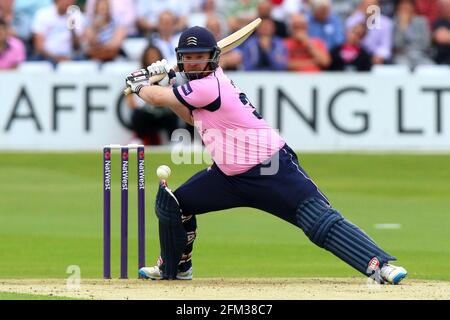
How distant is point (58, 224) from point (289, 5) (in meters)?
6.97

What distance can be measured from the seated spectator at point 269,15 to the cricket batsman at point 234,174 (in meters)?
9.57

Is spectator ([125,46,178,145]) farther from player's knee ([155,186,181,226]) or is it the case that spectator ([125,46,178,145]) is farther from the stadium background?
player's knee ([155,186,181,226])

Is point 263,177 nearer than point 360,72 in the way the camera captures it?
Yes

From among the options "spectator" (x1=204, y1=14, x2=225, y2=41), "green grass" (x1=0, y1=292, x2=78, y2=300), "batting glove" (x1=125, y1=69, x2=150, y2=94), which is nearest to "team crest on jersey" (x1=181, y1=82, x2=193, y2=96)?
"batting glove" (x1=125, y1=69, x2=150, y2=94)

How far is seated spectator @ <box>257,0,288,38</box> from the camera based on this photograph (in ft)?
60.1

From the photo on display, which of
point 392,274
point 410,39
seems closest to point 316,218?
point 392,274

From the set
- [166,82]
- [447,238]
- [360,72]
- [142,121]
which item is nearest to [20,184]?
[142,121]

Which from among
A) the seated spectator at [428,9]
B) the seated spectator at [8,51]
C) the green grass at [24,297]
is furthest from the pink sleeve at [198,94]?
the seated spectator at [428,9]

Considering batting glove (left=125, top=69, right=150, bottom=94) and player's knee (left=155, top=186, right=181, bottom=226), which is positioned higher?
batting glove (left=125, top=69, right=150, bottom=94)

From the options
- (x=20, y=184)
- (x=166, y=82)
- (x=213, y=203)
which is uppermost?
(x=166, y=82)

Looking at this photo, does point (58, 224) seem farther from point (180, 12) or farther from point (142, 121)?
point (180, 12)

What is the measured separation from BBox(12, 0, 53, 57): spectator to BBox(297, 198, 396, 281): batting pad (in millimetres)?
11165

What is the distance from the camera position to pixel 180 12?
18.8 metres
